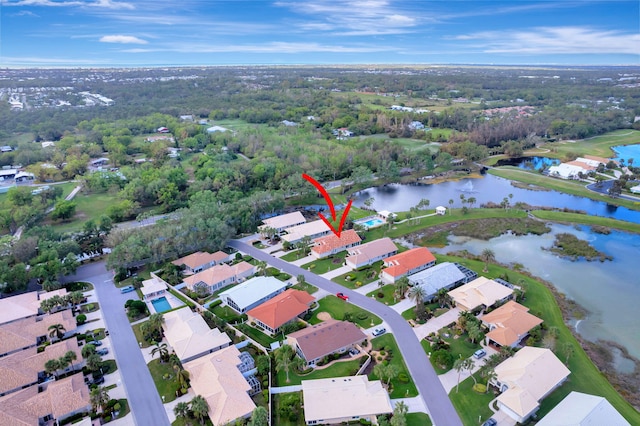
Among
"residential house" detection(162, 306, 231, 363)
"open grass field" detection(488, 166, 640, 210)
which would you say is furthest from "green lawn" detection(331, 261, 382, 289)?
"open grass field" detection(488, 166, 640, 210)

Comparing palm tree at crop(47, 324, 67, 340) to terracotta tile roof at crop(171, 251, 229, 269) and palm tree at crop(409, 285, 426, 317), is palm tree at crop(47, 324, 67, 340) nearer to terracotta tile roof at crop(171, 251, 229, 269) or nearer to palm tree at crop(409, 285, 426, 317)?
terracotta tile roof at crop(171, 251, 229, 269)

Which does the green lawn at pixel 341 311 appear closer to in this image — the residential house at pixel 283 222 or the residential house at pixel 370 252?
the residential house at pixel 370 252

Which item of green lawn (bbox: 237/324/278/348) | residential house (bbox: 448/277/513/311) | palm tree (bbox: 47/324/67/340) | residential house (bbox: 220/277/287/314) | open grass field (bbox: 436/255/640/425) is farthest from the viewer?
residential house (bbox: 220/277/287/314)

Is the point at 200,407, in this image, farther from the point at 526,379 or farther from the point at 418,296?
the point at 526,379

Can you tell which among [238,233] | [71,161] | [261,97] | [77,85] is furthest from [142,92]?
[238,233]

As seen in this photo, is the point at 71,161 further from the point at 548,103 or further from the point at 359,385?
the point at 548,103

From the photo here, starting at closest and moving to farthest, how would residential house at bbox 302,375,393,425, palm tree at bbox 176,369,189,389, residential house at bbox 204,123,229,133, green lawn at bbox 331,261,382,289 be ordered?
residential house at bbox 302,375,393,425
palm tree at bbox 176,369,189,389
green lawn at bbox 331,261,382,289
residential house at bbox 204,123,229,133

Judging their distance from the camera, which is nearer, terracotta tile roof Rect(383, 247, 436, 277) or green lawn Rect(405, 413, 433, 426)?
green lawn Rect(405, 413, 433, 426)

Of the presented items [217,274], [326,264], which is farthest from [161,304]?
[326,264]
